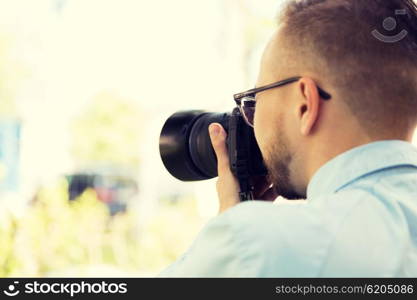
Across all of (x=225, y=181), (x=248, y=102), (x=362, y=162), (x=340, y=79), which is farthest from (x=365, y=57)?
(x=225, y=181)

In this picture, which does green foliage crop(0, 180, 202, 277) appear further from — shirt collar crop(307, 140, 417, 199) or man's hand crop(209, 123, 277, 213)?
shirt collar crop(307, 140, 417, 199)

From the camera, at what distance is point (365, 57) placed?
0.91 m

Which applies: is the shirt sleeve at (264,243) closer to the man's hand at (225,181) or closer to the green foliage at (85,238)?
the man's hand at (225,181)

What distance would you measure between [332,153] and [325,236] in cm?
20

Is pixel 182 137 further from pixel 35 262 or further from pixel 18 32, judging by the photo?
pixel 18 32

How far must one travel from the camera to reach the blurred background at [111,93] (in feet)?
13.7

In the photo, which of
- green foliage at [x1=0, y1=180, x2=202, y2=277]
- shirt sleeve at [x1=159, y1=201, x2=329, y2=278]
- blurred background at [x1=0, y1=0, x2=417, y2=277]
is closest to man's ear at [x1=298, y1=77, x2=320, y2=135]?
shirt sleeve at [x1=159, y1=201, x2=329, y2=278]

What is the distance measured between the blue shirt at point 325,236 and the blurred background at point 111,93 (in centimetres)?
316

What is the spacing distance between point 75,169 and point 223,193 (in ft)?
16.0

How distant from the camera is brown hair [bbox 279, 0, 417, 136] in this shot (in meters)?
0.91

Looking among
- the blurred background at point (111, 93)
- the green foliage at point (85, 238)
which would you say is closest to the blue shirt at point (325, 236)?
the green foliage at point (85, 238)

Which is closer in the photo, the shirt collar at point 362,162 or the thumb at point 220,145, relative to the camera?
the shirt collar at point 362,162

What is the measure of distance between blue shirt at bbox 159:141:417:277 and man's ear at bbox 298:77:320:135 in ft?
0.33

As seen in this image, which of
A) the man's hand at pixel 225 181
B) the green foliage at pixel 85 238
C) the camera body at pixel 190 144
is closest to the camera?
the man's hand at pixel 225 181
